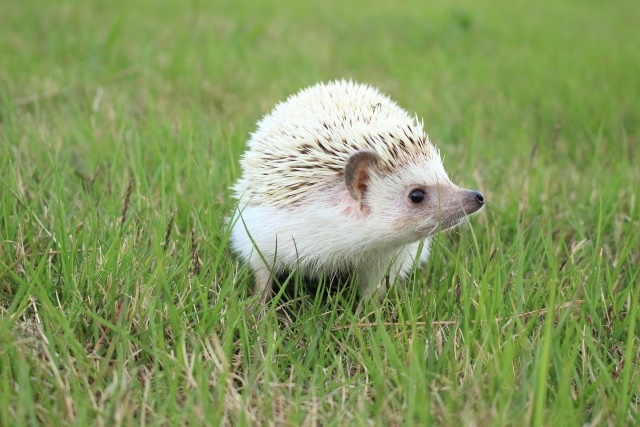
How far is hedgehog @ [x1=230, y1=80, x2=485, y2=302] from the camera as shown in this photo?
2805 mm

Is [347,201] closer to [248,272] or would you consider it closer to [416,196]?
[416,196]

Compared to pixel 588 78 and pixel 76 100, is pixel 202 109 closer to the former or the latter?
pixel 76 100

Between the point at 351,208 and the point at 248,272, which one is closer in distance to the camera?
the point at 351,208

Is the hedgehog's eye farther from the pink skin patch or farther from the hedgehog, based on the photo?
the pink skin patch

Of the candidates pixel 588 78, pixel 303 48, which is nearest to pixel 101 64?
pixel 303 48

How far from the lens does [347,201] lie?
284cm

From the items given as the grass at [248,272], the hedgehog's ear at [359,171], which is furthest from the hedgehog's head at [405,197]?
the grass at [248,272]

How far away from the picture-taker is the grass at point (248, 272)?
6.93ft

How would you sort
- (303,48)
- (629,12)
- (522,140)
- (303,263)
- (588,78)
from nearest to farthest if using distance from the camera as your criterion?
(303,263) < (522,140) < (588,78) < (303,48) < (629,12)

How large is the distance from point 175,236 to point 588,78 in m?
5.45

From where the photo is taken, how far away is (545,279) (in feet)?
9.75

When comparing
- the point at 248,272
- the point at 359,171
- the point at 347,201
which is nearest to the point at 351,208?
the point at 347,201

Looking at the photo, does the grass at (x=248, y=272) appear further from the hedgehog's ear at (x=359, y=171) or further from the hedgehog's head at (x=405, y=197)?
the hedgehog's ear at (x=359, y=171)

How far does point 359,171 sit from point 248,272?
0.75 meters
